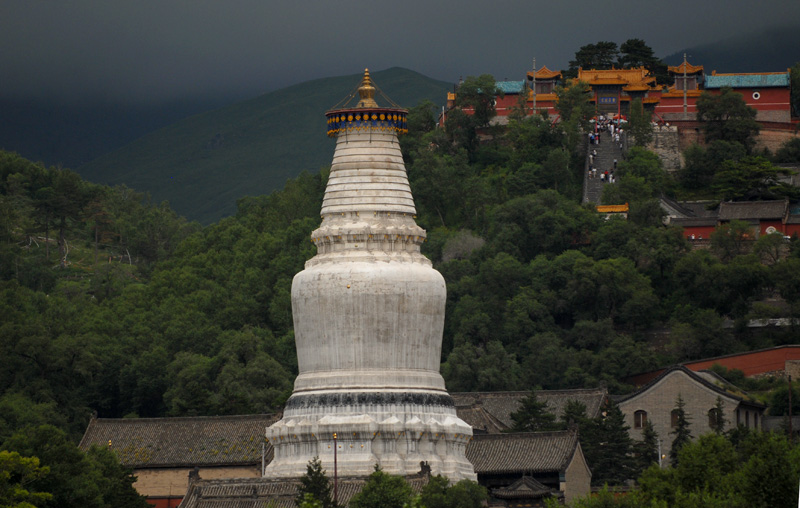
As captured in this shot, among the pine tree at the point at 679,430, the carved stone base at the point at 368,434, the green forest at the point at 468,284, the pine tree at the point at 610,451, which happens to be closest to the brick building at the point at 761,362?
the green forest at the point at 468,284

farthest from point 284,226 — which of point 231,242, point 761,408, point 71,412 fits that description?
point 761,408

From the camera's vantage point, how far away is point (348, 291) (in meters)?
47.4

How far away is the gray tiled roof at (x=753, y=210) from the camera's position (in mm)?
83250

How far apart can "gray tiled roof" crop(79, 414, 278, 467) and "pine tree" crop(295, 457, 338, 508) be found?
37.0 ft

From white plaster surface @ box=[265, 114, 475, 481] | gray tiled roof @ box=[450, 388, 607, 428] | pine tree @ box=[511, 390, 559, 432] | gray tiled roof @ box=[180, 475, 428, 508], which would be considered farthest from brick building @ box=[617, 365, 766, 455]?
gray tiled roof @ box=[180, 475, 428, 508]

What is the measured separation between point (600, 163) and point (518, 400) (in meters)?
30.8

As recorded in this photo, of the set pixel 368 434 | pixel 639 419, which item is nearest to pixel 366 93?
pixel 368 434

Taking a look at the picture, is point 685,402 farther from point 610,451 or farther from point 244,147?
point 244,147

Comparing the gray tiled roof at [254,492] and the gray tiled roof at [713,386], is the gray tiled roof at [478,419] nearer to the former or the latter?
the gray tiled roof at [713,386]

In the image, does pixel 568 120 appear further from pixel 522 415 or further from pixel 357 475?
pixel 357 475

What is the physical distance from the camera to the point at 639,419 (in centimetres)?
6412

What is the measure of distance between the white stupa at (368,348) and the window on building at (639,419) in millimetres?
17017

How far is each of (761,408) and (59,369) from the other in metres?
25.8

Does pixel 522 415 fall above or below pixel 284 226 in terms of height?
below
